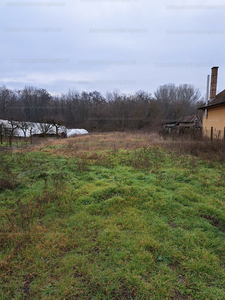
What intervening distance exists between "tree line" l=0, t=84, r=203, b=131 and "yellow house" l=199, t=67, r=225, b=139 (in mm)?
23228

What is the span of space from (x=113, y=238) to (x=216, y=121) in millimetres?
15847

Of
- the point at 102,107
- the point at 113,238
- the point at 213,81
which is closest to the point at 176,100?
the point at 102,107

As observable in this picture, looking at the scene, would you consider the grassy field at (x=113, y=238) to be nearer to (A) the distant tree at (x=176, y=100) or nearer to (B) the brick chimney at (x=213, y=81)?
(B) the brick chimney at (x=213, y=81)

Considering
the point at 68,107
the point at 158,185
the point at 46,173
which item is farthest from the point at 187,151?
the point at 68,107

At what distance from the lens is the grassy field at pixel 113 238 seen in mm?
2428

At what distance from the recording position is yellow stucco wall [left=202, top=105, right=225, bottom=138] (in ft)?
47.7

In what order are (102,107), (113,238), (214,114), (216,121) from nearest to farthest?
(113,238), (216,121), (214,114), (102,107)

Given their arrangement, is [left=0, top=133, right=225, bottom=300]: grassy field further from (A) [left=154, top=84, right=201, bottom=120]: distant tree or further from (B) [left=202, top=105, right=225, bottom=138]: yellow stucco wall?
(A) [left=154, top=84, right=201, bottom=120]: distant tree

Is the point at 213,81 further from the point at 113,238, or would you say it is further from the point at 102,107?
the point at 102,107

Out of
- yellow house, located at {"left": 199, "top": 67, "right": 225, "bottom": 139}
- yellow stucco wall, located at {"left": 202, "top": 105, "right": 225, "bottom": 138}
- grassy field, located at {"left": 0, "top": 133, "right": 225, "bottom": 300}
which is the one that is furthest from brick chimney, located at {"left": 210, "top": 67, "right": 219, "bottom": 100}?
grassy field, located at {"left": 0, "top": 133, "right": 225, "bottom": 300}

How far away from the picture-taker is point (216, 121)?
15.5m

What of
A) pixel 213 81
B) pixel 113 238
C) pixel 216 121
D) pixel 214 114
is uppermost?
pixel 213 81

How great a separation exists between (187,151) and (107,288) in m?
10.1

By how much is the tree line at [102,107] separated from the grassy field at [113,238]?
37549 mm
